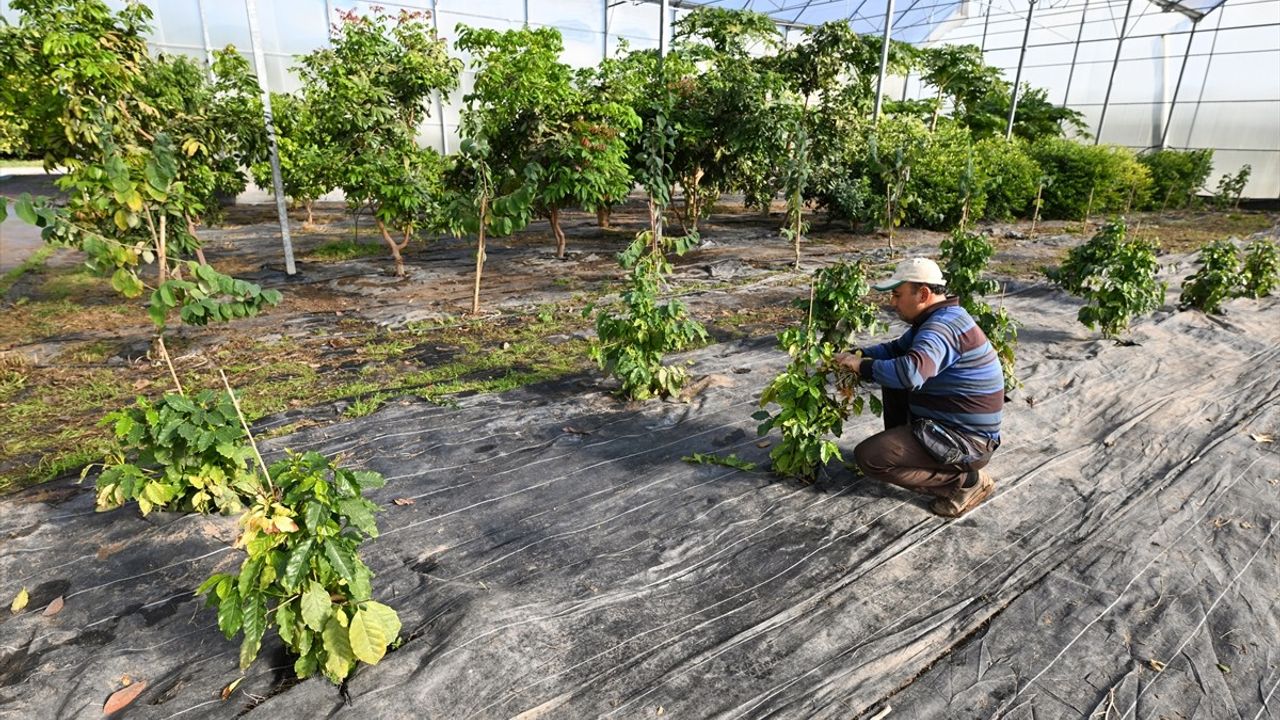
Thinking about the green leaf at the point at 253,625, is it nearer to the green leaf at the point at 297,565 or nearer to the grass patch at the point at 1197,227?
the green leaf at the point at 297,565

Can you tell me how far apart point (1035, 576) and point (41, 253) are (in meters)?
12.2

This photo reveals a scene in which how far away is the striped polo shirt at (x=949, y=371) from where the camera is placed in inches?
114

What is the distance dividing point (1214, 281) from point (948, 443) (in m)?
5.41

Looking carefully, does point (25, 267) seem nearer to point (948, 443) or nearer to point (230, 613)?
point (230, 613)

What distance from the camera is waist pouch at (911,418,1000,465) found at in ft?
10.1

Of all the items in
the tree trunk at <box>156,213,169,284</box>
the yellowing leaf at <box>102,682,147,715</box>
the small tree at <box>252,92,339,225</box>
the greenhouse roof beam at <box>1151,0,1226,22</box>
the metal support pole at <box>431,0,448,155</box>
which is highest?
the greenhouse roof beam at <box>1151,0,1226,22</box>

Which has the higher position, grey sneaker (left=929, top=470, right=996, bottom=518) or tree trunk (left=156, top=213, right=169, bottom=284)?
tree trunk (left=156, top=213, right=169, bottom=284)

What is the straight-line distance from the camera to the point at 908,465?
125 inches

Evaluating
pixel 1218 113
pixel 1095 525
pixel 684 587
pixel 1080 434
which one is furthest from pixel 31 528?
pixel 1218 113

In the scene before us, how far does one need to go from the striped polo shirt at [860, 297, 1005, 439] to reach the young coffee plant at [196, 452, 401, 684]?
220 cm

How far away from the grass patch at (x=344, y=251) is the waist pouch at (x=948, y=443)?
8.33 metres

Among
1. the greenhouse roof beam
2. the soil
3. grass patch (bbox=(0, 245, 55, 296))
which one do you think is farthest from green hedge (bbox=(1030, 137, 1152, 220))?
grass patch (bbox=(0, 245, 55, 296))

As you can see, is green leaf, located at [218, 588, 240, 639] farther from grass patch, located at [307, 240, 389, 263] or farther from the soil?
grass patch, located at [307, 240, 389, 263]

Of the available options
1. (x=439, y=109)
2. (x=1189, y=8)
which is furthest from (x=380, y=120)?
(x=1189, y=8)
